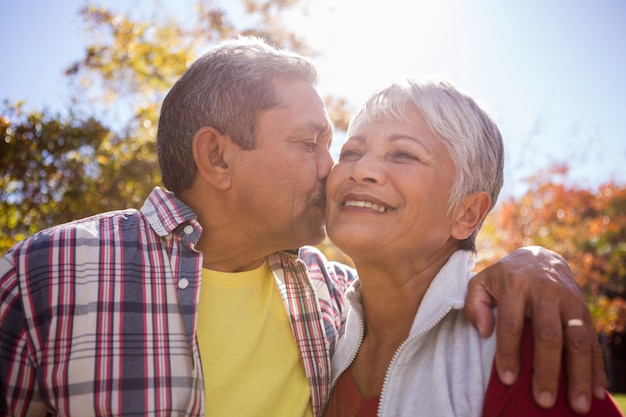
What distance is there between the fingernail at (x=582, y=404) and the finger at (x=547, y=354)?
2.8 inches

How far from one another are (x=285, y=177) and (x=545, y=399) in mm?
1632

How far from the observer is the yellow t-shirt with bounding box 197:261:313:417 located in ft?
7.95

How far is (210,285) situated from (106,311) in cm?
Result: 61

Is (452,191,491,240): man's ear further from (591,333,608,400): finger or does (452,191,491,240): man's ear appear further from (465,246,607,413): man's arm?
(591,333,608,400): finger

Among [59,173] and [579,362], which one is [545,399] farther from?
[59,173]

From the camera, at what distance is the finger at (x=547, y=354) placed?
5.63ft

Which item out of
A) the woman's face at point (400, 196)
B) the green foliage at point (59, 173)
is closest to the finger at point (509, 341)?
the woman's face at point (400, 196)

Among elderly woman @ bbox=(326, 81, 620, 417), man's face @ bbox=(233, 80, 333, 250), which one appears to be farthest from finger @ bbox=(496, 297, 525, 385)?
man's face @ bbox=(233, 80, 333, 250)

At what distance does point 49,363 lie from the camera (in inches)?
80.0

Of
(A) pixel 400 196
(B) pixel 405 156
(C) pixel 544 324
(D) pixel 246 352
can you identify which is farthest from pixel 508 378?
(D) pixel 246 352

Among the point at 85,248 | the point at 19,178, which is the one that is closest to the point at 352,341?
the point at 85,248

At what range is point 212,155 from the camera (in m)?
2.88

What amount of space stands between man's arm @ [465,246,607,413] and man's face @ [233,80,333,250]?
1.06 m

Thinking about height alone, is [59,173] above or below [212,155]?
below
